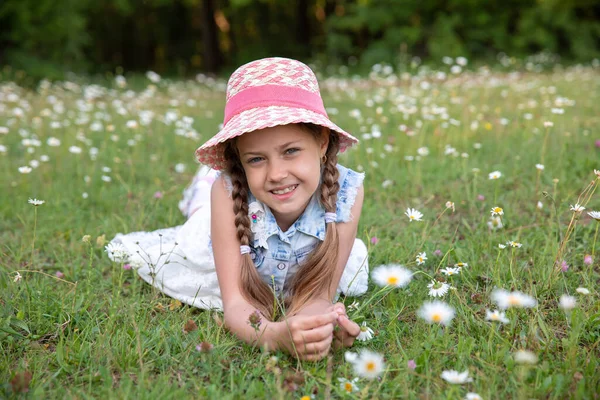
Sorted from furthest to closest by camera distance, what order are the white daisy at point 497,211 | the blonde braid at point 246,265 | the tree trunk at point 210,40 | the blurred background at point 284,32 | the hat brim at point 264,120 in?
the tree trunk at point 210,40
the blurred background at point 284,32
the white daisy at point 497,211
the blonde braid at point 246,265
the hat brim at point 264,120

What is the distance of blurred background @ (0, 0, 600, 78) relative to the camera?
10.5 metres

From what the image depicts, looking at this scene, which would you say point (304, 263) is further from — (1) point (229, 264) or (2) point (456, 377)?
(2) point (456, 377)

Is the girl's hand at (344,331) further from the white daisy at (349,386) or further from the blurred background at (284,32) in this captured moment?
the blurred background at (284,32)

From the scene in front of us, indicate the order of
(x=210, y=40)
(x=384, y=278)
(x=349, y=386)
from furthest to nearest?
(x=210, y=40) → (x=384, y=278) → (x=349, y=386)

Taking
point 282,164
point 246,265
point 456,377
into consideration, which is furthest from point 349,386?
point 282,164

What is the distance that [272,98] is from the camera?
2.02 metres

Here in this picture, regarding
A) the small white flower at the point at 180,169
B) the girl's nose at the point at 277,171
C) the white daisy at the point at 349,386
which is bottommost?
the small white flower at the point at 180,169

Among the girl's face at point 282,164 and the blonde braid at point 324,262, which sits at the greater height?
the girl's face at point 282,164

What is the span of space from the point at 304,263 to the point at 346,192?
353 mm

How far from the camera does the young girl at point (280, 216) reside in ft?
6.26

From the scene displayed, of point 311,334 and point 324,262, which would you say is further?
point 324,262

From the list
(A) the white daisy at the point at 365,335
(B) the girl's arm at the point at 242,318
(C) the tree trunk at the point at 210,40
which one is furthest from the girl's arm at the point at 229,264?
(C) the tree trunk at the point at 210,40

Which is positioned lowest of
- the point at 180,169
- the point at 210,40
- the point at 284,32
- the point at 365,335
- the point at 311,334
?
the point at 284,32

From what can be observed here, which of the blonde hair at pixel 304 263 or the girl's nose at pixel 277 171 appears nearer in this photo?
the girl's nose at pixel 277 171
